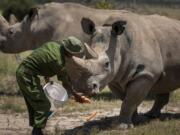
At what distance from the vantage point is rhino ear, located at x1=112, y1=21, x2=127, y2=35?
9820mm

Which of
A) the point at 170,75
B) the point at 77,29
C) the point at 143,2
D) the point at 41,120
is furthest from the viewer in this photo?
the point at 143,2

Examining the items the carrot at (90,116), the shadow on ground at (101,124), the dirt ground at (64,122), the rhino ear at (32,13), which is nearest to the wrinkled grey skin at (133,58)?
the shadow on ground at (101,124)

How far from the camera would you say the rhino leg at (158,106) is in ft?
36.6

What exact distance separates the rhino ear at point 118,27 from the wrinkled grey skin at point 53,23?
2.08 metres

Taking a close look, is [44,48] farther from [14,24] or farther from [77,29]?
[14,24]

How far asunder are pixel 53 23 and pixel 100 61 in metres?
3.29

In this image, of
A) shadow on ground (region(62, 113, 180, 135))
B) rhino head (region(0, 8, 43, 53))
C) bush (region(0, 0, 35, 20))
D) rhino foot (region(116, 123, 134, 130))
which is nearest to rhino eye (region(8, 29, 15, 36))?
rhino head (region(0, 8, 43, 53))

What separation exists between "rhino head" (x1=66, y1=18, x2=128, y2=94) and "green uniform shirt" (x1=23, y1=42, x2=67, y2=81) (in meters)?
0.17

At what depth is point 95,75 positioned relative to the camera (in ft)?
30.5

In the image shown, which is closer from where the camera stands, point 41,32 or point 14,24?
point 41,32

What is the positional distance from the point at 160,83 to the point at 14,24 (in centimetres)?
444

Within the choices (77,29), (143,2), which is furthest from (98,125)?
(143,2)

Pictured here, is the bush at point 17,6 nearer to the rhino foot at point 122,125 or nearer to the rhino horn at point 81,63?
the rhino foot at point 122,125

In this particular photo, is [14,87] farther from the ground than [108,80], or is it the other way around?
[108,80]
